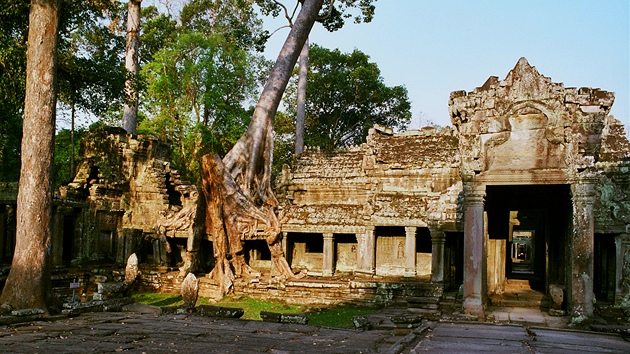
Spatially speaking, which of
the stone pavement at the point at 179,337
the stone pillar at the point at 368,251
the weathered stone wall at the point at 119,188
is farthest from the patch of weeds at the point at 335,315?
the weathered stone wall at the point at 119,188

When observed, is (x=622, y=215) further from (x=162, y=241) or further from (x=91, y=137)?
(x=91, y=137)

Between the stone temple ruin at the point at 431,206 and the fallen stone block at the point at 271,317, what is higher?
the stone temple ruin at the point at 431,206

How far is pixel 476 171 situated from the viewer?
11.4m

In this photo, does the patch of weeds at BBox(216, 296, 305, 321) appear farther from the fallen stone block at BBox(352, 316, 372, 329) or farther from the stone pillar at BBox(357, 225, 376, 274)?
the fallen stone block at BBox(352, 316, 372, 329)

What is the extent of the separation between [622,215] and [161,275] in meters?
14.6

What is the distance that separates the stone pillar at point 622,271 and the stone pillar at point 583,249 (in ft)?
12.9

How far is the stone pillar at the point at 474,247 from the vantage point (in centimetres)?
1127

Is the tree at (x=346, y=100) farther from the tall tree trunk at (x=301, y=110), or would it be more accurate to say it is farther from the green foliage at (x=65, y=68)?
the green foliage at (x=65, y=68)

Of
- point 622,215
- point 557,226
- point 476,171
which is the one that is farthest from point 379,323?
point 622,215

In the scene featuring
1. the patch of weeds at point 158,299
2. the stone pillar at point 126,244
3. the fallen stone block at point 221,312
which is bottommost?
the patch of weeds at point 158,299

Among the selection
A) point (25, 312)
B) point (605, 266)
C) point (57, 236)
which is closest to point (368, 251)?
point (605, 266)

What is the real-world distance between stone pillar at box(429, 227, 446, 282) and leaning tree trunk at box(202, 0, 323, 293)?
501cm

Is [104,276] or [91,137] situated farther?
[91,137]

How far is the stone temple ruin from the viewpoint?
435 inches
